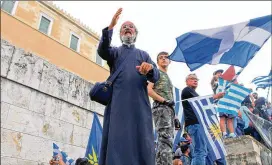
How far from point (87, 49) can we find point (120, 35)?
22440 mm

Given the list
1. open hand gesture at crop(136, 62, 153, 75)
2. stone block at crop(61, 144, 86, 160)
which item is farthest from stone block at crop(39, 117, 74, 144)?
open hand gesture at crop(136, 62, 153, 75)

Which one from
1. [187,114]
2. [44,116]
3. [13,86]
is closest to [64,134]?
[44,116]

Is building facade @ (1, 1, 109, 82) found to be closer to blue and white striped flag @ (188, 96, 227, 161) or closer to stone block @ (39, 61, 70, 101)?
stone block @ (39, 61, 70, 101)

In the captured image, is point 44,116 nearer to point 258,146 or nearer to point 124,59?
point 124,59

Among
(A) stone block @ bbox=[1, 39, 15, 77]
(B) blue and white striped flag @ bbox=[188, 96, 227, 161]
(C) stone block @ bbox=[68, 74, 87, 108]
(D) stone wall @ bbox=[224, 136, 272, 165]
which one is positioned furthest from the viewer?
(C) stone block @ bbox=[68, 74, 87, 108]

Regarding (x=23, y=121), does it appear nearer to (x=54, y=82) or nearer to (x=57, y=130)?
(x=57, y=130)

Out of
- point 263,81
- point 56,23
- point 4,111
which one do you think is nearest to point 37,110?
point 4,111

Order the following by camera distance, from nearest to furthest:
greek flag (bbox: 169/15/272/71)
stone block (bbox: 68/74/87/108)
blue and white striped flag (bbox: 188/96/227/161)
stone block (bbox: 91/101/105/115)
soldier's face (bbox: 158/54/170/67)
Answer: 1. soldier's face (bbox: 158/54/170/67)
2. blue and white striped flag (bbox: 188/96/227/161)
3. greek flag (bbox: 169/15/272/71)
4. stone block (bbox: 68/74/87/108)
5. stone block (bbox: 91/101/105/115)

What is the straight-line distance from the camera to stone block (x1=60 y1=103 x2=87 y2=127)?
7.00 m

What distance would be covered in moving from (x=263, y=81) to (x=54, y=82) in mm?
6565

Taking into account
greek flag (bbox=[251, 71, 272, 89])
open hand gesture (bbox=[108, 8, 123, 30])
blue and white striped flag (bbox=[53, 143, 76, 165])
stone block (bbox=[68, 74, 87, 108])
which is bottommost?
blue and white striped flag (bbox=[53, 143, 76, 165])

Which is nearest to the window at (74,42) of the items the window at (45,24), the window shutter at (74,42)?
the window shutter at (74,42)

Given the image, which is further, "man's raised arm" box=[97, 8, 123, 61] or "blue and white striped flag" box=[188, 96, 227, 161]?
"blue and white striped flag" box=[188, 96, 227, 161]

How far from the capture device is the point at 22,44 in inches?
697
